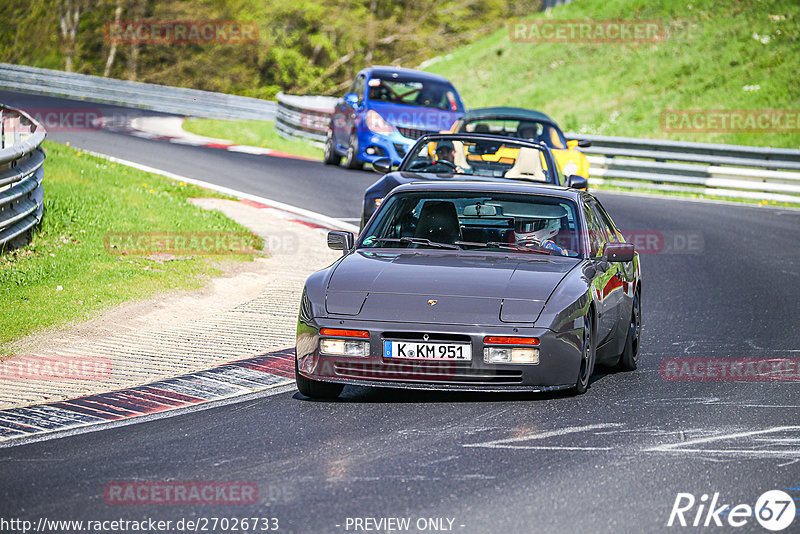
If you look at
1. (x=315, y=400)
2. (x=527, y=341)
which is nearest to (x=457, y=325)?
(x=527, y=341)

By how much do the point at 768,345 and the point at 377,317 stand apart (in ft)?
13.4

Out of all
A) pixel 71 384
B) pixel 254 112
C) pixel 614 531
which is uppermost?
pixel 614 531

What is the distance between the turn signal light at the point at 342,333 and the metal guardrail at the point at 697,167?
1852 centimetres

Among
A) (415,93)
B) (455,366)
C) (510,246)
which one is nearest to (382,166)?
(510,246)

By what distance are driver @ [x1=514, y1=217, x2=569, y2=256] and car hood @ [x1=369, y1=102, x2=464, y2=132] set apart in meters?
13.7

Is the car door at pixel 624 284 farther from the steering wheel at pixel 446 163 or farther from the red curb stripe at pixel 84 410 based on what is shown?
the steering wheel at pixel 446 163

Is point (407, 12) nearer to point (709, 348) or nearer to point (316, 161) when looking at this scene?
point (316, 161)

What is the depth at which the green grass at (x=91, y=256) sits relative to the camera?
1073 cm

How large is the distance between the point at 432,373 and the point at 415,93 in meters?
17.3

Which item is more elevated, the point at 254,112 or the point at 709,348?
the point at 709,348

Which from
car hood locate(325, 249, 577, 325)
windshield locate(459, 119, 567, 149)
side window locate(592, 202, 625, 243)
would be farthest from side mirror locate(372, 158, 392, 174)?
car hood locate(325, 249, 577, 325)

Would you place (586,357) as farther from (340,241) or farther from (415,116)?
(415,116)

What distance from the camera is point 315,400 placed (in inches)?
308

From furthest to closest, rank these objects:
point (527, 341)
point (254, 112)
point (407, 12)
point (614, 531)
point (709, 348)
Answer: point (407, 12)
point (254, 112)
point (709, 348)
point (527, 341)
point (614, 531)
